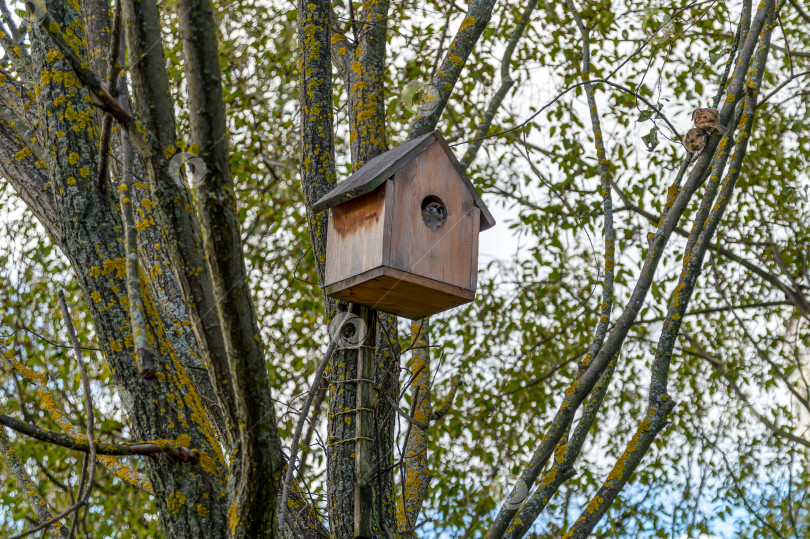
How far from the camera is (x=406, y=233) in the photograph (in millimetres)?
2650

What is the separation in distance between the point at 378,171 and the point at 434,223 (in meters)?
0.31

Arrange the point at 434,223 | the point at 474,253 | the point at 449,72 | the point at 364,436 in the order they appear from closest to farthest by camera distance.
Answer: the point at 364,436, the point at 434,223, the point at 474,253, the point at 449,72

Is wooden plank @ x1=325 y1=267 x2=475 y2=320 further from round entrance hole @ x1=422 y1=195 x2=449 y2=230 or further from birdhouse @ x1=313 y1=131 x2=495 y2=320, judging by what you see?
round entrance hole @ x1=422 y1=195 x2=449 y2=230

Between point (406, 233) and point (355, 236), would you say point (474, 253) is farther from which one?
point (355, 236)

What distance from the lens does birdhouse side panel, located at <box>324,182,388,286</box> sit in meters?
2.59

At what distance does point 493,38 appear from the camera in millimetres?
6059

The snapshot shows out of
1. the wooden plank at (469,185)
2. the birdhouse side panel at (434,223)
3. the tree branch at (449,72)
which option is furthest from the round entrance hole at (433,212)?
the tree branch at (449,72)

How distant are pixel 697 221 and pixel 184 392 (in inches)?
77.5

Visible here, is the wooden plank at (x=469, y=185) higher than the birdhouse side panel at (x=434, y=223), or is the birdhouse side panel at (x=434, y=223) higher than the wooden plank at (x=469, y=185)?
the wooden plank at (x=469, y=185)

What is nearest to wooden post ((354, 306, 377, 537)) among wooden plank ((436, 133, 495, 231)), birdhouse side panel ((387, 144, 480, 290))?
birdhouse side panel ((387, 144, 480, 290))

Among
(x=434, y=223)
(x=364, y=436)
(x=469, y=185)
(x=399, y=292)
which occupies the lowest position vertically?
(x=364, y=436)

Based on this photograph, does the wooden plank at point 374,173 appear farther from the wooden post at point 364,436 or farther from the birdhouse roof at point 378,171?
the wooden post at point 364,436

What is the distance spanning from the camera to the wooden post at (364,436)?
2.55m

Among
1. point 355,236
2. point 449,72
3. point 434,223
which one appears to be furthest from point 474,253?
point 449,72
